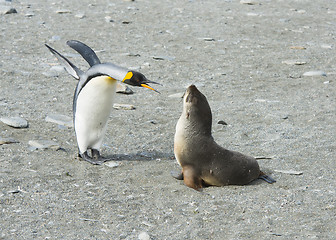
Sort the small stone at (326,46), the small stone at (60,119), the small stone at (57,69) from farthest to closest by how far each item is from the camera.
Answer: the small stone at (326,46) → the small stone at (57,69) → the small stone at (60,119)

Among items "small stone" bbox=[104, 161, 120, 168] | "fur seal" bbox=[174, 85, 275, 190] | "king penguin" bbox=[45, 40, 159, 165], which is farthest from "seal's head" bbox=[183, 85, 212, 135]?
"small stone" bbox=[104, 161, 120, 168]

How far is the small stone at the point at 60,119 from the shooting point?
6.25 m

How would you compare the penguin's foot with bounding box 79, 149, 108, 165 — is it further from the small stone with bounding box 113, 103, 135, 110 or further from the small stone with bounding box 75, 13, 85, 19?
the small stone with bounding box 75, 13, 85, 19

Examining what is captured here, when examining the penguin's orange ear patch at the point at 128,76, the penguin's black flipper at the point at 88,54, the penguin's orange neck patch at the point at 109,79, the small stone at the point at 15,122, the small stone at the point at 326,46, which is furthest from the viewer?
the small stone at the point at 326,46

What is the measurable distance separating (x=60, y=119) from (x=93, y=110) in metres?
1.22

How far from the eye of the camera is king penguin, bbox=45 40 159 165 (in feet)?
16.5

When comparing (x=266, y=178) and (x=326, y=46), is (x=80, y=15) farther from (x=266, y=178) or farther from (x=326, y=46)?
(x=266, y=178)

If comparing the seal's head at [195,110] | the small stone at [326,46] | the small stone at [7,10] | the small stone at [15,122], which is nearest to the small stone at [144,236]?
the seal's head at [195,110]

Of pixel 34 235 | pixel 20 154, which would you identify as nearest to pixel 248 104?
pixel 20 154

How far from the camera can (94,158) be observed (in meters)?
5.46

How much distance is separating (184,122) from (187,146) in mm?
217

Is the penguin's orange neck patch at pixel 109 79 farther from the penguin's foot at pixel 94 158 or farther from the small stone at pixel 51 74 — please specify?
the small stone at pixel 51 74

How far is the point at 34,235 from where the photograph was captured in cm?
378

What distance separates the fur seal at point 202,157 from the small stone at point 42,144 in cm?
136
